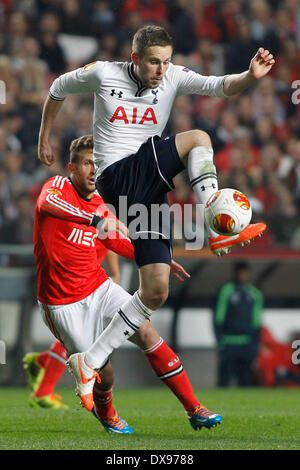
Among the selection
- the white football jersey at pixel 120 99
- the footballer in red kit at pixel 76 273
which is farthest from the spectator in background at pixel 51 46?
the white football jersey at pixel 120 99

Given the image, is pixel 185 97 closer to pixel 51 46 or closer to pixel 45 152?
pixel 51 46

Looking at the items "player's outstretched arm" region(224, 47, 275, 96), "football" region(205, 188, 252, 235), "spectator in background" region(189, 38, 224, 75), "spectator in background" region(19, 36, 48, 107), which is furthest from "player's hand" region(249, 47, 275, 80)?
"spectator in background" region(189, 38, 224, 75)

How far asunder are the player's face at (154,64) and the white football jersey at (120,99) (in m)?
0.19

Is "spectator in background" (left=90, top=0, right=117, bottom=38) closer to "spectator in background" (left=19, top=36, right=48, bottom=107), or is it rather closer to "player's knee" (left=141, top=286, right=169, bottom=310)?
"spectator in background" (left=19, top=36, right=48, bottom=107)

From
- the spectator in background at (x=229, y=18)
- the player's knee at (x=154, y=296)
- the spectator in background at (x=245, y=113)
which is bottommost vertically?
the player's knee at (x=154, y=296)

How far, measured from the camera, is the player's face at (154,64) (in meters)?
5.79

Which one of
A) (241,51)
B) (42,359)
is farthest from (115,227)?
(241,51)

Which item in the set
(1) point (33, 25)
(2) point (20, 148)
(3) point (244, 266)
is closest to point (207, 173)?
(3) point (244, 266)

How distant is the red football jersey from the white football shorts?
6 cm

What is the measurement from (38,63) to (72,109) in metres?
1.02

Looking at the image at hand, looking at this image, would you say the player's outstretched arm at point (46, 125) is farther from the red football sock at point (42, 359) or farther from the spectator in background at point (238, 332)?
the spectator in background at point (238, 332)

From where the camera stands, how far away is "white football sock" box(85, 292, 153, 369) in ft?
19.5

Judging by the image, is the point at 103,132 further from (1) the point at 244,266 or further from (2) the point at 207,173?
(1) the point at 244,266

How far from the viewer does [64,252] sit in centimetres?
727
